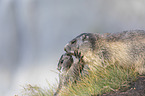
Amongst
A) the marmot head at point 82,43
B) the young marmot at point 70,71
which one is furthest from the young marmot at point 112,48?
the young marmot at point 70,71

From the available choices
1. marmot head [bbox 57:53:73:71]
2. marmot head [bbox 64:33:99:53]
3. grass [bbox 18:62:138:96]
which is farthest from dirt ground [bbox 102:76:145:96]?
marmot head [bbox 57:53:73:71]

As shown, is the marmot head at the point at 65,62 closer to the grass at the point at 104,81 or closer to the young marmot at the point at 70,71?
the young marmot at the point at 70,71

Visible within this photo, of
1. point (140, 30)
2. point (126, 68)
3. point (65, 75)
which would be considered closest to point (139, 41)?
point (140, 30)

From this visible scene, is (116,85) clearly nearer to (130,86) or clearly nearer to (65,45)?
(130,86)

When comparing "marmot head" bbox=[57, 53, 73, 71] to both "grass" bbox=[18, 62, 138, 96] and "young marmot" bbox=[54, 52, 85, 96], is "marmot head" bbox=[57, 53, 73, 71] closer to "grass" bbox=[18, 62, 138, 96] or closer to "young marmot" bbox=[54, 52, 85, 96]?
"young marmot" bbox=[54, 52, 85, 96]

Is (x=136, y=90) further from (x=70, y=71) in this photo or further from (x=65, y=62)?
(x=65, y=62)
